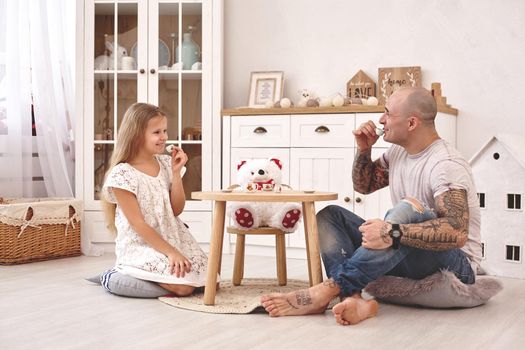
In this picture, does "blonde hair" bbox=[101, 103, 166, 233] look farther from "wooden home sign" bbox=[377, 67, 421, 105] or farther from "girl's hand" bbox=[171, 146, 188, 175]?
"wooden home sign" bbox=[377, 67, 421, 105]

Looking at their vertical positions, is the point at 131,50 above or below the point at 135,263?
above

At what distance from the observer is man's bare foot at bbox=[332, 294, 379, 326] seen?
2043mm

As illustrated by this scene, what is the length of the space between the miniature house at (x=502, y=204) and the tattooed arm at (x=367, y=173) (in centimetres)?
85

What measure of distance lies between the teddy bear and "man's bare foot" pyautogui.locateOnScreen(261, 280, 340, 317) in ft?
1.70

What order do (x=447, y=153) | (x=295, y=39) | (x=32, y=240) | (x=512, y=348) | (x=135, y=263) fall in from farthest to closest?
(x=295, y=39)
(x=32, y=240)
(x=135, y=263)
(x=447, y=153)
(x=512, y=348)

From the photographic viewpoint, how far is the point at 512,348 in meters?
1.82

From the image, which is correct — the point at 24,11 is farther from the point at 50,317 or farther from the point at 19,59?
the point at 50,317

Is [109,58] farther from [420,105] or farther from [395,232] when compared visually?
[395,232]

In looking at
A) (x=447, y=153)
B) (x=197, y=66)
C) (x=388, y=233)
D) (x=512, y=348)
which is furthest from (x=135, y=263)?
(x=197, y=66)

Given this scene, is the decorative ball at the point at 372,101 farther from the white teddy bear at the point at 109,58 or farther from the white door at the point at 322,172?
the white teddy bear at the point at 109,58

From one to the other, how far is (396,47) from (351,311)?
2.21m

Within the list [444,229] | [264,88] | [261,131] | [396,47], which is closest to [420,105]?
[444,229]

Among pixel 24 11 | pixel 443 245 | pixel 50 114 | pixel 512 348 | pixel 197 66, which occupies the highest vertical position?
pixel 24 11

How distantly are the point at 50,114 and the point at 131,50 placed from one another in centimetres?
60
